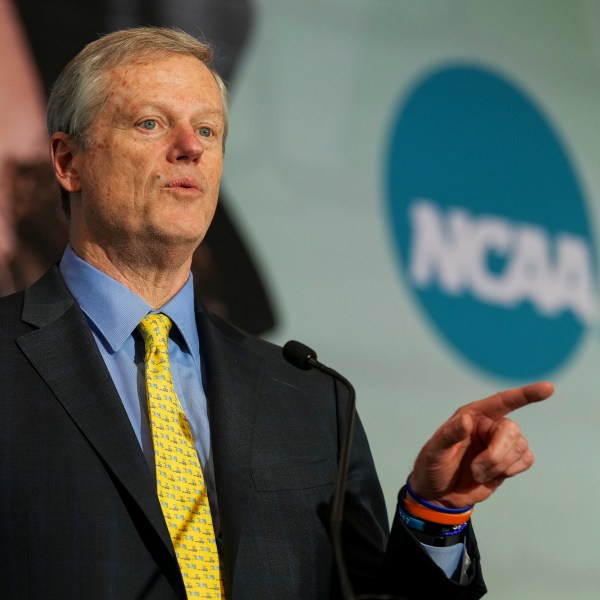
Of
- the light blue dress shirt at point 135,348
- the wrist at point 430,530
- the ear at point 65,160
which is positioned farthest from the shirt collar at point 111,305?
the wrist at point 430,530

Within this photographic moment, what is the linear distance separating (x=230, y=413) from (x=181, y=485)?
19cm

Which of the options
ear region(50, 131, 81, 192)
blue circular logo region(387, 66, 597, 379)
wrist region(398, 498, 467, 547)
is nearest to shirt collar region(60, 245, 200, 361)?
ear region(50, 131, 81, 192)

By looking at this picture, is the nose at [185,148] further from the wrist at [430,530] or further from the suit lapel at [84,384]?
the wrist at [430,530]

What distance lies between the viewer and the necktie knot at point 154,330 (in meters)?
1.84

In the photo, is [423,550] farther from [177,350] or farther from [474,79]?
[474,79]

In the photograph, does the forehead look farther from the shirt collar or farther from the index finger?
the index finger

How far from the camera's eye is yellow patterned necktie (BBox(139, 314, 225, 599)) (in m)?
1.68

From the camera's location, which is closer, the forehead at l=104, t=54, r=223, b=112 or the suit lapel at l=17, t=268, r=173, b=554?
the suit lapel at l=17, t=268, r=173, b=554

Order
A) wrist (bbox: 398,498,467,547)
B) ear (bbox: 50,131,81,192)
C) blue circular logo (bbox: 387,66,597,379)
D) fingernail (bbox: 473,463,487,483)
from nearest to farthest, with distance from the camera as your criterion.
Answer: fingernail (bbox: 473,463,487,483), wrist (bbox: 398,498,467,547), ear (bbox: 50,131,81,192), blue circular logo (bbox: 387,66,597,379)

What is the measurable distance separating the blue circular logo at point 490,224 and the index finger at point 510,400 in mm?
1285

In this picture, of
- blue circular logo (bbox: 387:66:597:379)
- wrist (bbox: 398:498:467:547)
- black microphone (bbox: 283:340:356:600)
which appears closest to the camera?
black microphone (bbox: 283:340:356:600)

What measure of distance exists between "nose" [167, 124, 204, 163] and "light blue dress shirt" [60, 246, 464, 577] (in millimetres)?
262

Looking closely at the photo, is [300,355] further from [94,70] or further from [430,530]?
[94,70]

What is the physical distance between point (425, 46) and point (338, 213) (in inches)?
25.6
